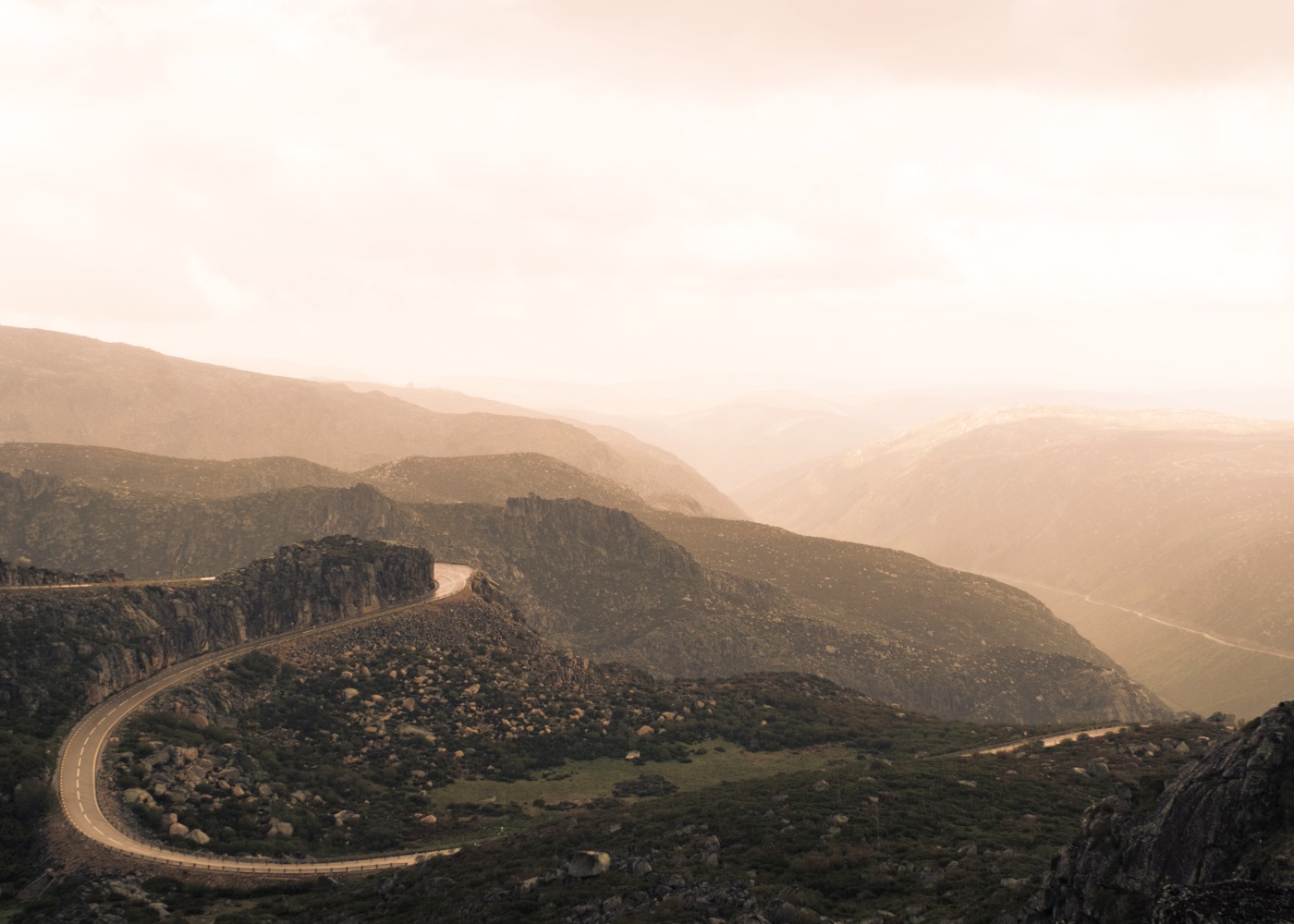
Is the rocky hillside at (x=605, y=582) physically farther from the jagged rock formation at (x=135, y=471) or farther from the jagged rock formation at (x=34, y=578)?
the jagged rock formation at (x=34, y=578)

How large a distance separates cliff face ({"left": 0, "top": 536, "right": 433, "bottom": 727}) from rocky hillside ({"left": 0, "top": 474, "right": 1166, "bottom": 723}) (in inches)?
1809

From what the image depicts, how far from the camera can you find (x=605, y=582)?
15475 cm

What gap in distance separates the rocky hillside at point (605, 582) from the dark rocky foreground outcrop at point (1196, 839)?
104696mm

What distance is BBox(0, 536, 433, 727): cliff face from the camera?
64250 millimetres

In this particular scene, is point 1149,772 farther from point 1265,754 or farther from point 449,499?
point 449,499

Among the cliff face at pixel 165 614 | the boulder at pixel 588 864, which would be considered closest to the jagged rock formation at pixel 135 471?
the cliff face at pixel 165 614

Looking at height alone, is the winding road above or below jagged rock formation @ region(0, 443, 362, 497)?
below

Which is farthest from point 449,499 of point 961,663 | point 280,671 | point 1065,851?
point 1065,851

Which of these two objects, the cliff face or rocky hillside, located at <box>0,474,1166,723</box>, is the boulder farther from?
rocky hillside, located at <box>0,474,1166,723</box>

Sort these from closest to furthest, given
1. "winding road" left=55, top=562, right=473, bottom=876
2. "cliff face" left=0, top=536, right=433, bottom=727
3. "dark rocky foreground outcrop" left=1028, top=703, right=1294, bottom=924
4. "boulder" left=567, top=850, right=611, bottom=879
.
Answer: "dark rocky foreground outcrop" left=1028, top=703, right=1294, bottom=924
"boulder" left=567, top=850, right=611, bottom=879
"winding road" left=55, top=562, right=473, bottom=876
"cliff face" left=0, top=536, right=433, bottom=727

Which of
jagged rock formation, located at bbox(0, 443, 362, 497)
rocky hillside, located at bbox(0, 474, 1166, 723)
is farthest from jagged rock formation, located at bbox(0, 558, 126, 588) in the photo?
jagged rock formation, located at bbox(0, 443, 362, 497)

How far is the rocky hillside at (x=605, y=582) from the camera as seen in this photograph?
136250 millimetres

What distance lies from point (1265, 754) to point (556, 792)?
162 feet

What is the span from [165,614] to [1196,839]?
76691 mm
